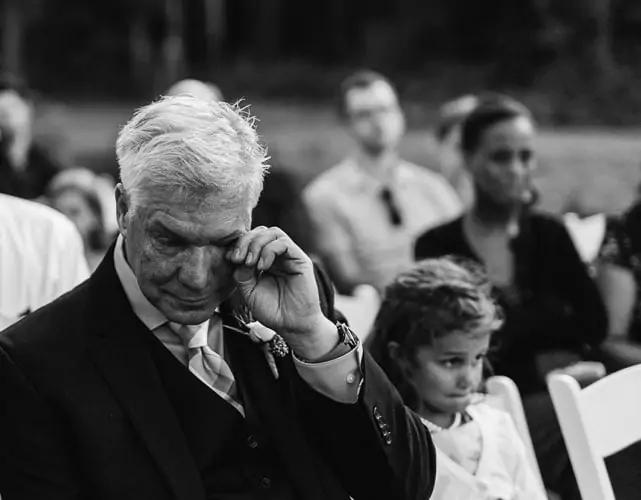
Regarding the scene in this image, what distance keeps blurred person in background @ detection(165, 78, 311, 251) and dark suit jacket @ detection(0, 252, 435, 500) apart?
3.18m

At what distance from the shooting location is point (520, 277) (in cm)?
462

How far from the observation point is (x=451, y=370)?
3.26 metres

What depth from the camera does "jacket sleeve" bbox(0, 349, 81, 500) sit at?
2.41m

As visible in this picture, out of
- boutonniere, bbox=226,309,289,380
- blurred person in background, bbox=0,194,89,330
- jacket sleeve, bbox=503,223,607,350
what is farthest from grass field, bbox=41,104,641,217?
boutonniere, bbox=226,309,289,380

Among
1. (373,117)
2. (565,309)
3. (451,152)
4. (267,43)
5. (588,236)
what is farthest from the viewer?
(267,43)

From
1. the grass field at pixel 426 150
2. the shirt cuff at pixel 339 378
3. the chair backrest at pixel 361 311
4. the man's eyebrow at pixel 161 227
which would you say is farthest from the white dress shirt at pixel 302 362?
the grass field at pixel 426 150

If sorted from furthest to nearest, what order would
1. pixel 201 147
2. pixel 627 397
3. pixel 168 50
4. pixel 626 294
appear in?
pixel 168 50 < pixel 626 294 < pixel 627 397 < pixel 201 147

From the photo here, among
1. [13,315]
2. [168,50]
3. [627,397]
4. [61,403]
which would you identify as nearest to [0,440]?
[61,403]

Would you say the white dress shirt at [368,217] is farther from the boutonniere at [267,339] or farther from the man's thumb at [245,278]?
the man's thumb at [245,278]

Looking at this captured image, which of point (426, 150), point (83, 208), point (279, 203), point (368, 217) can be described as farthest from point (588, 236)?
point (426, 150)

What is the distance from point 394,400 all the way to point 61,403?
686 millimetres

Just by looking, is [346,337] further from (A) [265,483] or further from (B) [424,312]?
(B) [424,312]

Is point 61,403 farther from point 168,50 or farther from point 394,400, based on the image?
point 168,50

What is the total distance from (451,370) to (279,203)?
340 cm
